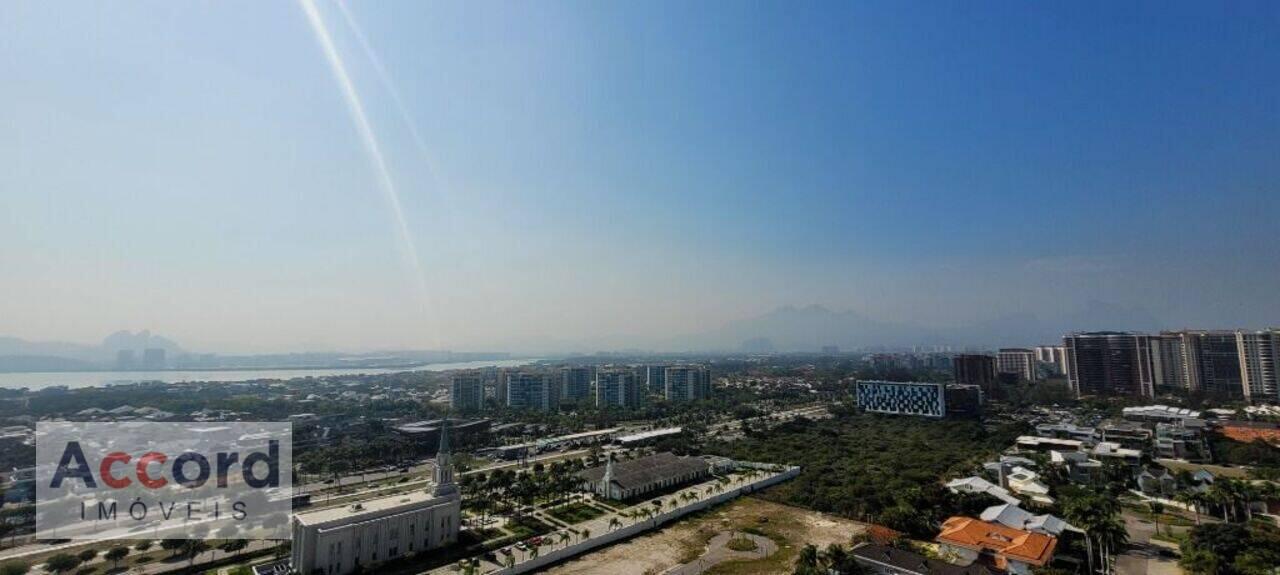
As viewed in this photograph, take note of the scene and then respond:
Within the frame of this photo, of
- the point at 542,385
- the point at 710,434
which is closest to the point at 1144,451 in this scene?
the point at 710,434

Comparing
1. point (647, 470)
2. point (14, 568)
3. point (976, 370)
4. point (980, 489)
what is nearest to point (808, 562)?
point (647, 470)

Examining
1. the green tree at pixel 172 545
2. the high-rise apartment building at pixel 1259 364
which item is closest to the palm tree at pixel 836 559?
the green tree at pixel 172 545

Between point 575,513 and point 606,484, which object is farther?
point 606,484

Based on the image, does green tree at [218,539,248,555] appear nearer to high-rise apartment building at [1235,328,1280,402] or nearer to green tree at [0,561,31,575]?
green tree at [0,561,31,575]

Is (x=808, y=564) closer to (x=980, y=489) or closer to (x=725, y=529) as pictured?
(x=725, y=529)

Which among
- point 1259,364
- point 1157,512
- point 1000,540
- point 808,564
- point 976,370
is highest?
point 1259,364

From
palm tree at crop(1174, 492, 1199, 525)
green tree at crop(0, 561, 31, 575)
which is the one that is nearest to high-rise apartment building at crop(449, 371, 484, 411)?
green tree at crop(0, 561, 31, 575)

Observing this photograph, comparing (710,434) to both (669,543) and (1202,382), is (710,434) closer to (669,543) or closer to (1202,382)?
(669,543)

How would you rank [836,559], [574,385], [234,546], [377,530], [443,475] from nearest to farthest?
[836,559] → [377,530] → [234,546] → [443,475] → [574,385]

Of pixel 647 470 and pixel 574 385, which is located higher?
pixel 574 385
